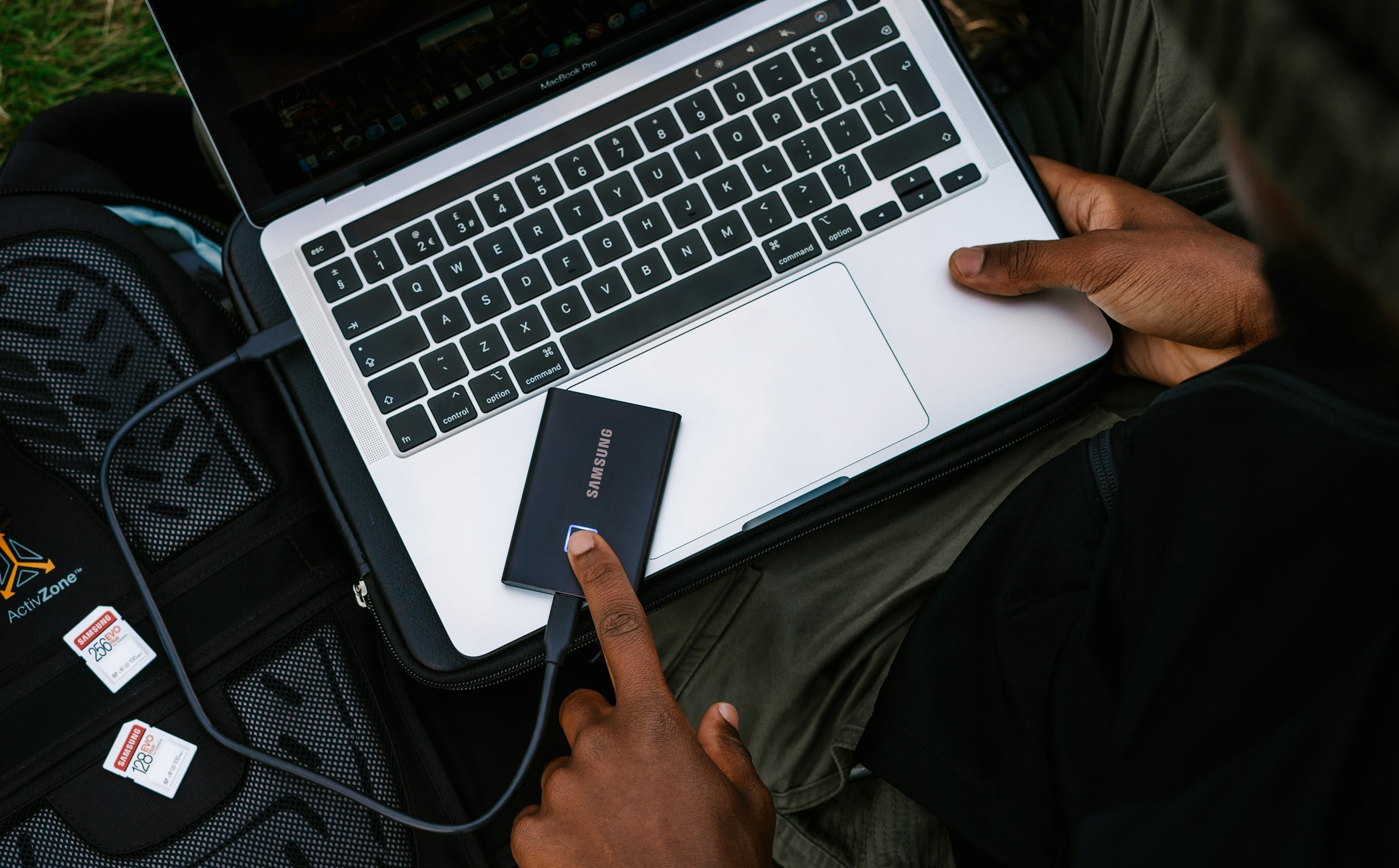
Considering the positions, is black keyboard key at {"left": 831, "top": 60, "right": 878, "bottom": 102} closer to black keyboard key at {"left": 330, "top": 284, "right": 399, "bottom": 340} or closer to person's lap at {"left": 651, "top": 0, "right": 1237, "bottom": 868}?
person's lap at {"left": 651, "top": 0, "right": 1237, "bottom": 868}

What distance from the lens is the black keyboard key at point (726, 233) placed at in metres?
0.68

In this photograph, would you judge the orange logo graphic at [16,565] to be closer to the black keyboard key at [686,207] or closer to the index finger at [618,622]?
the index finger at [618,622]

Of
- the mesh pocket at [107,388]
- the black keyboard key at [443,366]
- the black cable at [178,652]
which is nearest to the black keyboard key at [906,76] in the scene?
the black keyboard key at [443,366]

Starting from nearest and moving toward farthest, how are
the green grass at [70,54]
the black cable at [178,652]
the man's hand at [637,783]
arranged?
the man's hand at [637,783], the black cable at [178,652], the green grass at [70,54]

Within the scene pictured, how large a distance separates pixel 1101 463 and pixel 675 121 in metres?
0.44

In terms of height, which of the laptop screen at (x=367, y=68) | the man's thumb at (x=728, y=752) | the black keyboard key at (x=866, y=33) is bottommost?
the man's thumb at (x=728, y=752)

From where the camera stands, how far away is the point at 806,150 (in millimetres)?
691

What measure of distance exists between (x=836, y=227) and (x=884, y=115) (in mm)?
107

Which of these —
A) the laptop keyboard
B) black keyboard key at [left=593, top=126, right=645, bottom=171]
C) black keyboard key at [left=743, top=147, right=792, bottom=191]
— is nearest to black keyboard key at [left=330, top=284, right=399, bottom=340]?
the laptop keyboard

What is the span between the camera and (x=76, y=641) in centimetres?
69

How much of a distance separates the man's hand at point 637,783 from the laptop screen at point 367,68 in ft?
1.18

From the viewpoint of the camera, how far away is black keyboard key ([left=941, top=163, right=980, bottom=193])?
689mm

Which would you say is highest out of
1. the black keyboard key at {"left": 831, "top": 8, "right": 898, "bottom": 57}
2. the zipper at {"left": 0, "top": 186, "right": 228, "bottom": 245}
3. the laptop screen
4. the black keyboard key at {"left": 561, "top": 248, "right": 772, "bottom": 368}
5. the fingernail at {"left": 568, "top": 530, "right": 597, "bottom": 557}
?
the zipper at {"left": 0, "top": 186, "right": 228, "bottom": 245}

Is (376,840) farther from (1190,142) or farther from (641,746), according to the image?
(1190,142)
